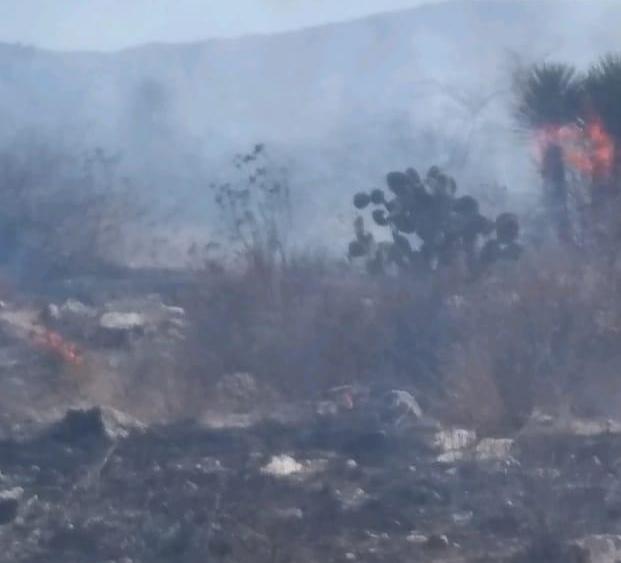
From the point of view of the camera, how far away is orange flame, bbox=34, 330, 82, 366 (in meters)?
17.2

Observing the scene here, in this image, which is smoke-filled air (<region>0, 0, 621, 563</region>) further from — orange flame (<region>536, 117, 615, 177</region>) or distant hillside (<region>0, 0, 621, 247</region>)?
distant hillside (<region>0, 0, 621, 247</region>)

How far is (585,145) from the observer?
2169cm

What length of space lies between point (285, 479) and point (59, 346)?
5866mm

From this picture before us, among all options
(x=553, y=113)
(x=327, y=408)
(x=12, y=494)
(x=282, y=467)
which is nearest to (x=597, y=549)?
(x=282, y=467)

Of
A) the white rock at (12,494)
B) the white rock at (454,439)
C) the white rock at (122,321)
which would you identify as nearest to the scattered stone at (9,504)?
the white rock at (12,494)

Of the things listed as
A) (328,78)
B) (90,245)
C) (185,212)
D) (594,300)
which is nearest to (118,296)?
(90,245)

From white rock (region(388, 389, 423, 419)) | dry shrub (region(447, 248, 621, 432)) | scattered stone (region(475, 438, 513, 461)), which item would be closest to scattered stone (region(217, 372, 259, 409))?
white rock (region(388, 389, 423, 419))

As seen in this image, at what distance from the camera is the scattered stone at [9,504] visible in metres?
11.5

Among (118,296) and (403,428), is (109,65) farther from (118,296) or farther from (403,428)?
(403,428)

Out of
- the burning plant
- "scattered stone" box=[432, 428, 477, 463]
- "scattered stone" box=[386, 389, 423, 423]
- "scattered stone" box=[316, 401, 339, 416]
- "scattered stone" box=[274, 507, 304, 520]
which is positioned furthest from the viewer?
the burning plant

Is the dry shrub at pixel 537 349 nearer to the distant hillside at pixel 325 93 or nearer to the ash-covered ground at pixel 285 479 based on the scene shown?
the ash-covered ground at pixel 285 479

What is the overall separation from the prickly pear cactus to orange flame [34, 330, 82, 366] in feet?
13.1

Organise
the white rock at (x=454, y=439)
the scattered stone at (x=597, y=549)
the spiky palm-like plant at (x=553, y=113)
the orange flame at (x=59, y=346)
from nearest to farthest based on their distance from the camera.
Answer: the scattered stone at (x=597, y=549) < the white rock at (x=454, y=439) < the orange flame at (x=59, y=346) < the spiky palm-like plant at (x=553, y=113)

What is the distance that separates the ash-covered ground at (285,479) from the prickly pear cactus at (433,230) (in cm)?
471
